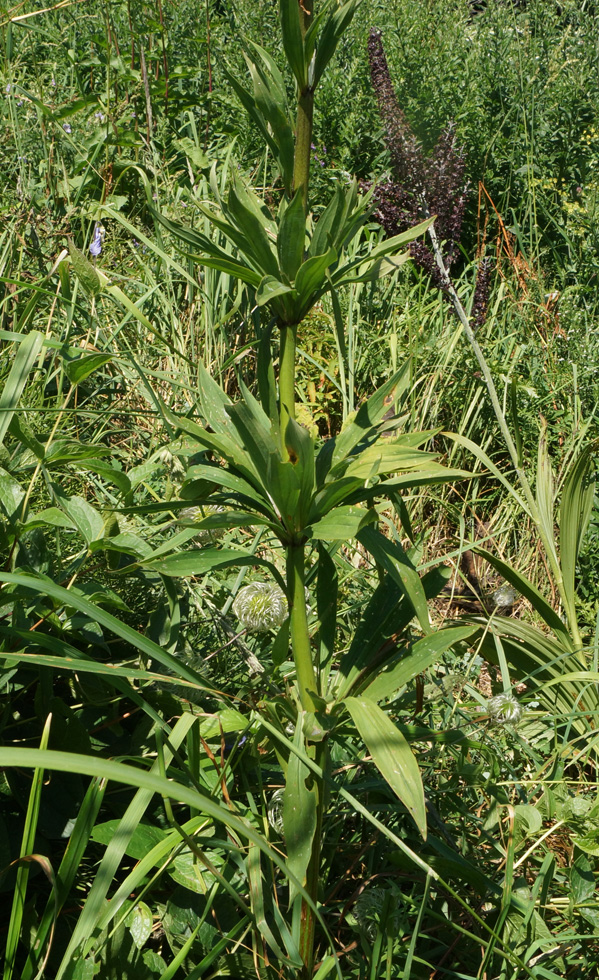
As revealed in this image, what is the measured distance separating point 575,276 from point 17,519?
2902 mm

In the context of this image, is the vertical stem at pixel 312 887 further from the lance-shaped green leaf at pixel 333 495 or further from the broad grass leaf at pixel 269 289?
the broad grass leaf at pixel 269 289

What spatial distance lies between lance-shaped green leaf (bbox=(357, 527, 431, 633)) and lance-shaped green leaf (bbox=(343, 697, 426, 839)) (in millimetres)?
124

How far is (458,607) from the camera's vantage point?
254cm

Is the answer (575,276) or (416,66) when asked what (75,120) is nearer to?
(416,66)

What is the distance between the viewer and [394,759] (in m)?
0.91

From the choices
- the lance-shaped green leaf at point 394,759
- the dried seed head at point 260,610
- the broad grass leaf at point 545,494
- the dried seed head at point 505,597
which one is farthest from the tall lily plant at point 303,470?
the broad grass leaf at point 545,494

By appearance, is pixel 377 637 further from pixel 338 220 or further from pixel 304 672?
pixel 338 220

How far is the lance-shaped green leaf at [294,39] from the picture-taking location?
919 mm

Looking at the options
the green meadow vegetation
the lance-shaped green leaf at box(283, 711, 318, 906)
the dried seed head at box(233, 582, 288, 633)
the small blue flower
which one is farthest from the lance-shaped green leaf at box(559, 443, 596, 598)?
the small blue flower

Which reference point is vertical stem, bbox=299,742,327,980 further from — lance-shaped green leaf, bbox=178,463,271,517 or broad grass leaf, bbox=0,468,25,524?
broad grass leaf, bbox=0,468,25,524

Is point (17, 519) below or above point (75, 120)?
below

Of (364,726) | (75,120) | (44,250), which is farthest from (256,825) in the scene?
(75,120)

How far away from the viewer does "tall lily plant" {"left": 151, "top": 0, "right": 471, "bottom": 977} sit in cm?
94

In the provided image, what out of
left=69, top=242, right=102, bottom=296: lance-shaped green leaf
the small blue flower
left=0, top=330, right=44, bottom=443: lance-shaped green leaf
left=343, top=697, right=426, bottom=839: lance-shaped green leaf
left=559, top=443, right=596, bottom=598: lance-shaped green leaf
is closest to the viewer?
left=343, top=697, right=426, bottom=839: lance-shaped green leaf
